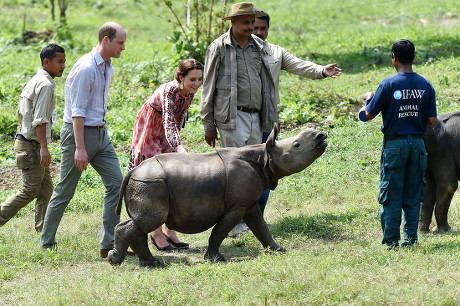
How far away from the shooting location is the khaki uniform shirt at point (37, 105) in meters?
7.75

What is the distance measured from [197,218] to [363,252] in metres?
1.59

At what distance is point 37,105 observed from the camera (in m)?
7.79

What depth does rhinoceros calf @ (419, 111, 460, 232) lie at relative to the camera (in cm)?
739

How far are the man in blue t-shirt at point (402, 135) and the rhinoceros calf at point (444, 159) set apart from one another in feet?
2.72

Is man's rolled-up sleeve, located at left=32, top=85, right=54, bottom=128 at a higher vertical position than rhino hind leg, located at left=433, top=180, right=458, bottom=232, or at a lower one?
higher

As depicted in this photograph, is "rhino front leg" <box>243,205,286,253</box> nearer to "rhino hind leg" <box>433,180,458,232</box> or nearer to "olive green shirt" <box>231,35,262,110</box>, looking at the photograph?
"olive green shirt" <box>231,35,262,110</box>

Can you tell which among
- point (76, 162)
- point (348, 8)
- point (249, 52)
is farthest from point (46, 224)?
point (348, 8)

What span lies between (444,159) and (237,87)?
235 centimetres

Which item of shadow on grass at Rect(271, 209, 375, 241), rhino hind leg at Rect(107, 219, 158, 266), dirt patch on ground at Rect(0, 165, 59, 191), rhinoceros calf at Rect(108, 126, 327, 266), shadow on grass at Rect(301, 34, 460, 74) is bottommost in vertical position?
dirt patch on ground at Rect(0, 165, 59, 191)

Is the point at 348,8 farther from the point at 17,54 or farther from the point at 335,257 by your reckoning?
the point at 335,257

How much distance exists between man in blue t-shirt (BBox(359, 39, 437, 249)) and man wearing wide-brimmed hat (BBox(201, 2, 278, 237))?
1.56 meters

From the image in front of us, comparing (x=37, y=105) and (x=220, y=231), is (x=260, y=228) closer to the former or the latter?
(x=220, y=231)

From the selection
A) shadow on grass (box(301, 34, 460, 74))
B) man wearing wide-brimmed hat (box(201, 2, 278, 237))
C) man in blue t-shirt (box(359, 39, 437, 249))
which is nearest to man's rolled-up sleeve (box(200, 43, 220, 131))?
man wearing wide-brimmed hat (box(201, 2, 278, 237))

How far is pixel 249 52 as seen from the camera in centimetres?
782
